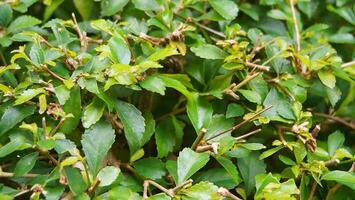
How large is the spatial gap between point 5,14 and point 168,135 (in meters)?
0.43

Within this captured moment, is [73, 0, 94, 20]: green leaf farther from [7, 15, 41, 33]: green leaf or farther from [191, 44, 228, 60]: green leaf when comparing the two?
[191, 44, 228, 60]: green leaf

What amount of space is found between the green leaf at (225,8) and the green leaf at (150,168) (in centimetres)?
36

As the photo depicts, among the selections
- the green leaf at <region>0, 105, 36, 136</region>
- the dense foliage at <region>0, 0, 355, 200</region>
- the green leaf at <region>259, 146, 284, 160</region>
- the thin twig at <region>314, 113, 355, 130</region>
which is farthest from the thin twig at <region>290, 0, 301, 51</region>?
the green leaf at <region>0, 105, 36, 136</region>

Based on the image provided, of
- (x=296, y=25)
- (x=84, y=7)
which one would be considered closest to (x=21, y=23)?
(x=84, y=7)

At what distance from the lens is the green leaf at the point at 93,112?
833 mm

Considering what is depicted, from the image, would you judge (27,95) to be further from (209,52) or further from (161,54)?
(209,52)

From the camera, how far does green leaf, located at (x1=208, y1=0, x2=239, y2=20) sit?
1.06 m

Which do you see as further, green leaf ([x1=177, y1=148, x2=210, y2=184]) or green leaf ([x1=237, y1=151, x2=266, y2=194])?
green leaf ([x1=237, y1=151, x2=266, y2=194])

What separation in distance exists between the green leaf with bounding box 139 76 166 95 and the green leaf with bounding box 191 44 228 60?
14 centimetres

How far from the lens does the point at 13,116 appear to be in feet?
2.80

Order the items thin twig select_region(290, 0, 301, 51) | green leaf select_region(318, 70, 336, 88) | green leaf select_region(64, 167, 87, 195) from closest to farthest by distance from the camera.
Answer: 1. green leaf select_region(64, 167, 87, 195)
2. green leaf select_region(318, 70, 336, 88)
3. thin twig select_region(290, 0, 301, 51)

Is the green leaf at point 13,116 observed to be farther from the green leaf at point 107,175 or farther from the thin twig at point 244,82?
the thin twig at point 244,82

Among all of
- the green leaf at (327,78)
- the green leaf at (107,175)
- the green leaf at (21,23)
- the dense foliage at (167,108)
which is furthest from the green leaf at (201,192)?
the green leaf at (21,23)

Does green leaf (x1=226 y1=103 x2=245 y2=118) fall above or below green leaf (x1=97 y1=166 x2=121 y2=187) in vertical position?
above
